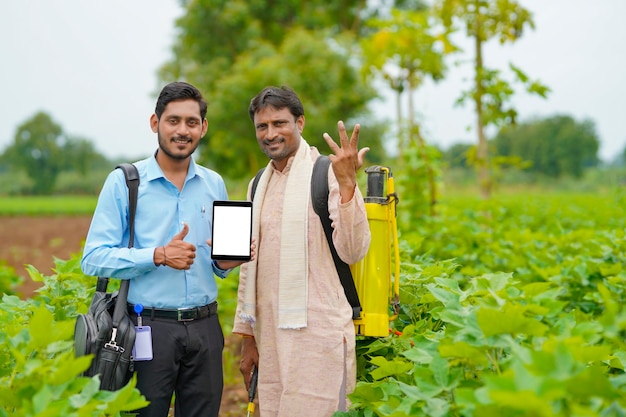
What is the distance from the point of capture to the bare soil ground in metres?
5.91

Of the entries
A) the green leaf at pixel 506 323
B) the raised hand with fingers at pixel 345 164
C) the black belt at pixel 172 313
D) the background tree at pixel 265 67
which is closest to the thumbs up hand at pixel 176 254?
the black belt at pixel 172 313

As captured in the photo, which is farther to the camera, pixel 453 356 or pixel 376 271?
pixel 376 271

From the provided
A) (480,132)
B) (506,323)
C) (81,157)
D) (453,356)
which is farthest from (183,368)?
(81,157)

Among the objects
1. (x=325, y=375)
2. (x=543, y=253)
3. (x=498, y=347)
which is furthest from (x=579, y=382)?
(x=543, y=253)

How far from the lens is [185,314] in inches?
119

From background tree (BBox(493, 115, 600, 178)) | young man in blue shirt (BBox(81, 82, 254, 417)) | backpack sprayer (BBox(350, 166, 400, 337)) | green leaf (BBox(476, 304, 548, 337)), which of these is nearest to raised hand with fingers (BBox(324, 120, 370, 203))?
backpack sprayer (BBox(350, 166, 400, 337))

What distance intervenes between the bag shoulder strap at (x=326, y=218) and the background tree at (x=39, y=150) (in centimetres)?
10167

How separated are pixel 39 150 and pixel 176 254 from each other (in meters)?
116

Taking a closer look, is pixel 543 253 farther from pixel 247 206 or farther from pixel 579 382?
pixel 579 382

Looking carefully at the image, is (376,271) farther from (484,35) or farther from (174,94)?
(484,35)

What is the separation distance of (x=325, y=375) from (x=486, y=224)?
5.39m

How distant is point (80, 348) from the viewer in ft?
8.96

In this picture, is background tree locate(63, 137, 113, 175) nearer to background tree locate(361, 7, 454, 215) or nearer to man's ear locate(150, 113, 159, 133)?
background tree locate(361, 7, 454, 215)

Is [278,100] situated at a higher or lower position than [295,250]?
higher
